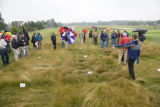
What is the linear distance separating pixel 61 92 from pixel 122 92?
6.40 feet

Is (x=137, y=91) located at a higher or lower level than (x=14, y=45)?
lower

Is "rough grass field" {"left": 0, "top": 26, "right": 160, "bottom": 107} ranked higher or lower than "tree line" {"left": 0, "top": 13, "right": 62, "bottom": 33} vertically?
lower

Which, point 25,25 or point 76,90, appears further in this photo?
point 25,25

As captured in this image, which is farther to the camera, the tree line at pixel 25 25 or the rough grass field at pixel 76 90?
the tree line at pixel 25 25

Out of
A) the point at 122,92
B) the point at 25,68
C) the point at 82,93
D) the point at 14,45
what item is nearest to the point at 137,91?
the point at 122,92

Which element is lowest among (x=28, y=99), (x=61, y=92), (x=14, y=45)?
(x=28, y=99)

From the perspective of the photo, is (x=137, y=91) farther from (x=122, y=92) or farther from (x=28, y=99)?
(x=28, y=99)

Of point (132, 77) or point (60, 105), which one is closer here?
point (60, 105)

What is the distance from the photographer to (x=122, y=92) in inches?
139

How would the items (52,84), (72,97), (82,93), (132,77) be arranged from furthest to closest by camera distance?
(132,77) < (52,84) < (82,93) < (72,97)

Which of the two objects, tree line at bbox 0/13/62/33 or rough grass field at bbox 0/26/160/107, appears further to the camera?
tree line at bbox 0/13/62/33

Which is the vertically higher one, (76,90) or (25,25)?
(25,25)

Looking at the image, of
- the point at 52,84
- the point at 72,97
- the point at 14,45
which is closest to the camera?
the point at 72,97

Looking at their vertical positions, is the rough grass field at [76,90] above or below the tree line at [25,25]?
below
